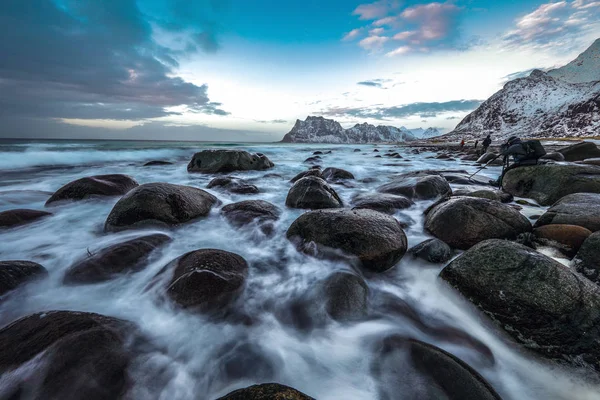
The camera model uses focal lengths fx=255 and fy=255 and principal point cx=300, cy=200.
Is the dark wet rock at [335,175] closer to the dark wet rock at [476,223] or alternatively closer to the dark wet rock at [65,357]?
the dark wet rock at [476,223]

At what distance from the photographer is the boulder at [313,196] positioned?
6.15 metres

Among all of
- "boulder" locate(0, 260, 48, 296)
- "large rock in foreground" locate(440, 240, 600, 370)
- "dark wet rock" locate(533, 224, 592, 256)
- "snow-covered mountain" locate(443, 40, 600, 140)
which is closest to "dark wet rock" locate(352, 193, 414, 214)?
"dark wet rock" locate(533, 224, 592, 256)

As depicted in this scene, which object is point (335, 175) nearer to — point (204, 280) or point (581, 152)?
point (204, 280)

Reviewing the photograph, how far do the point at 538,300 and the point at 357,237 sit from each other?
77.9 inches

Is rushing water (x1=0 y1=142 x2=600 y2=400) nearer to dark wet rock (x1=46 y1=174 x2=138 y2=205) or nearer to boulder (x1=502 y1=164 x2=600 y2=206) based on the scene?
dark wet rock (x1=46 y1=174 x2=138 y2=205)

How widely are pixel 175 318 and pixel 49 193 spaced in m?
8.91

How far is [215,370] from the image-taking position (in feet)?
7.49

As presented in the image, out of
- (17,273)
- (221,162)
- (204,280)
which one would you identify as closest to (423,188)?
(204,280)

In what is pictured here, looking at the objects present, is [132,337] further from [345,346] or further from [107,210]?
[107,210]

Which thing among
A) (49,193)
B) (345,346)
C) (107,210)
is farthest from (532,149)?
(49,193)

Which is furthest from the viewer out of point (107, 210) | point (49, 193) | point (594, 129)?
point (594, 129)

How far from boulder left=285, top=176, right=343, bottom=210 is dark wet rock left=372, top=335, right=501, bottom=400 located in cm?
392

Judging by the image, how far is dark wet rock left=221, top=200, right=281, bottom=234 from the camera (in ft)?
17.9

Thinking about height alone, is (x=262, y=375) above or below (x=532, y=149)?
below
